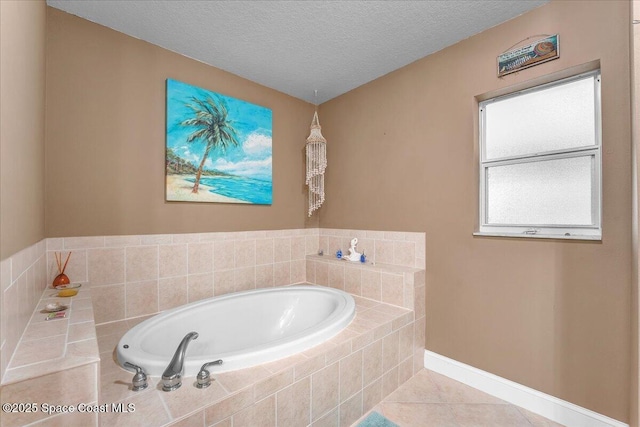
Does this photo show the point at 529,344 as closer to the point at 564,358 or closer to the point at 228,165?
the point at 564,358

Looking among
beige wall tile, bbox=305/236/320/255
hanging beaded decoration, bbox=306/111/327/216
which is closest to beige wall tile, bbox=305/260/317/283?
beige wall tile, bbox=305/236/320/255

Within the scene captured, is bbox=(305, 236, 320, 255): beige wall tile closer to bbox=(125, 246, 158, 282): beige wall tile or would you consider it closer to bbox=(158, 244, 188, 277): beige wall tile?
bbox=(158, 244, 188, 277): beige wall tile

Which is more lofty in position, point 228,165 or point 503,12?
point 503,12

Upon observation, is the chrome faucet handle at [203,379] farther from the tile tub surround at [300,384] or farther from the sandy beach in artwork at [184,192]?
A: the sandy beach in artwork at [184,192]

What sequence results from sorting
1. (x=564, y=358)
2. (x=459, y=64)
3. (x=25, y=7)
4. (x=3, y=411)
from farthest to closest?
(x=459, y=64), (x=564, y=358), (x=25, y=7), (x=3, y=411)

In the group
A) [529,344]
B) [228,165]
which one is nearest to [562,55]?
[529,344]

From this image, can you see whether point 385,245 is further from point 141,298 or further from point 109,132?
point 109,132

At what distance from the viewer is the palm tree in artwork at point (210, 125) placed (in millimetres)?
2223

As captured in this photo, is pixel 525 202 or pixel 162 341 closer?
pixel 162 341

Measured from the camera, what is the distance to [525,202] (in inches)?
73.6

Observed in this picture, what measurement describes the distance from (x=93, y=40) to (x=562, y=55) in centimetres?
292

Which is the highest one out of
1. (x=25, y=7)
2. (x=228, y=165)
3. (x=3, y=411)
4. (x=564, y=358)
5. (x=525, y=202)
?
(x=25, y=7)

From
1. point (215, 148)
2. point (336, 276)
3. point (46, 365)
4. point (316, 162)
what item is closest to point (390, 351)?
point (336, 276)

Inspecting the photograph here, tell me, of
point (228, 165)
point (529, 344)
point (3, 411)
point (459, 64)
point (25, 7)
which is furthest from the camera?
point (228, 165)
